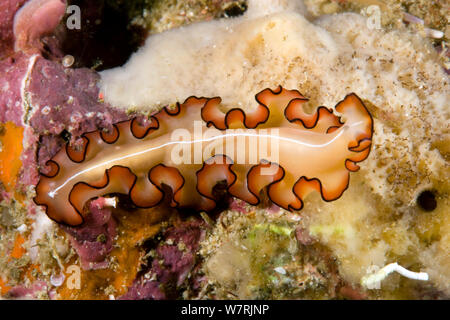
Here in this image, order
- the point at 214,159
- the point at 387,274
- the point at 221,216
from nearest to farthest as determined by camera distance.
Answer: the point at 214,159, the point at 387,274, the point at 221,216

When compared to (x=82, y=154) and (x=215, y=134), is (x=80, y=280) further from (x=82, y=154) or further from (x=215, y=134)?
(x=215, y=134)

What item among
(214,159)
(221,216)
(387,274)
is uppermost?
(214,159)

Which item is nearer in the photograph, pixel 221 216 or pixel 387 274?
pixel 387 274

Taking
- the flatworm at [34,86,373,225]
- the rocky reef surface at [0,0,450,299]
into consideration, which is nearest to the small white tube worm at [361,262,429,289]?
the rocky reef surface at [0,0,450,299]

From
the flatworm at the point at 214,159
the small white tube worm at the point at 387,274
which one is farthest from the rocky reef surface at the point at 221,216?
the flatworm at the point at 214,159

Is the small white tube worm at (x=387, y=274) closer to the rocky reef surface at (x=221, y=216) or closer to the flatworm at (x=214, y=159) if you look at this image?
the rocky reef surface at (x=221, y=216)

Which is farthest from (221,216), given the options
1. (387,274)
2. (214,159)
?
(387,274)

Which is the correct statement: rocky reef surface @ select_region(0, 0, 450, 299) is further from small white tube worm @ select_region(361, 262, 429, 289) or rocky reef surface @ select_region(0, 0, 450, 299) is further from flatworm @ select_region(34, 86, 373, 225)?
flatworm @ select_region(34, 86, 373, 225)

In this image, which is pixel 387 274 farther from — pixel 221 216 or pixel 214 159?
pixel 214 159
